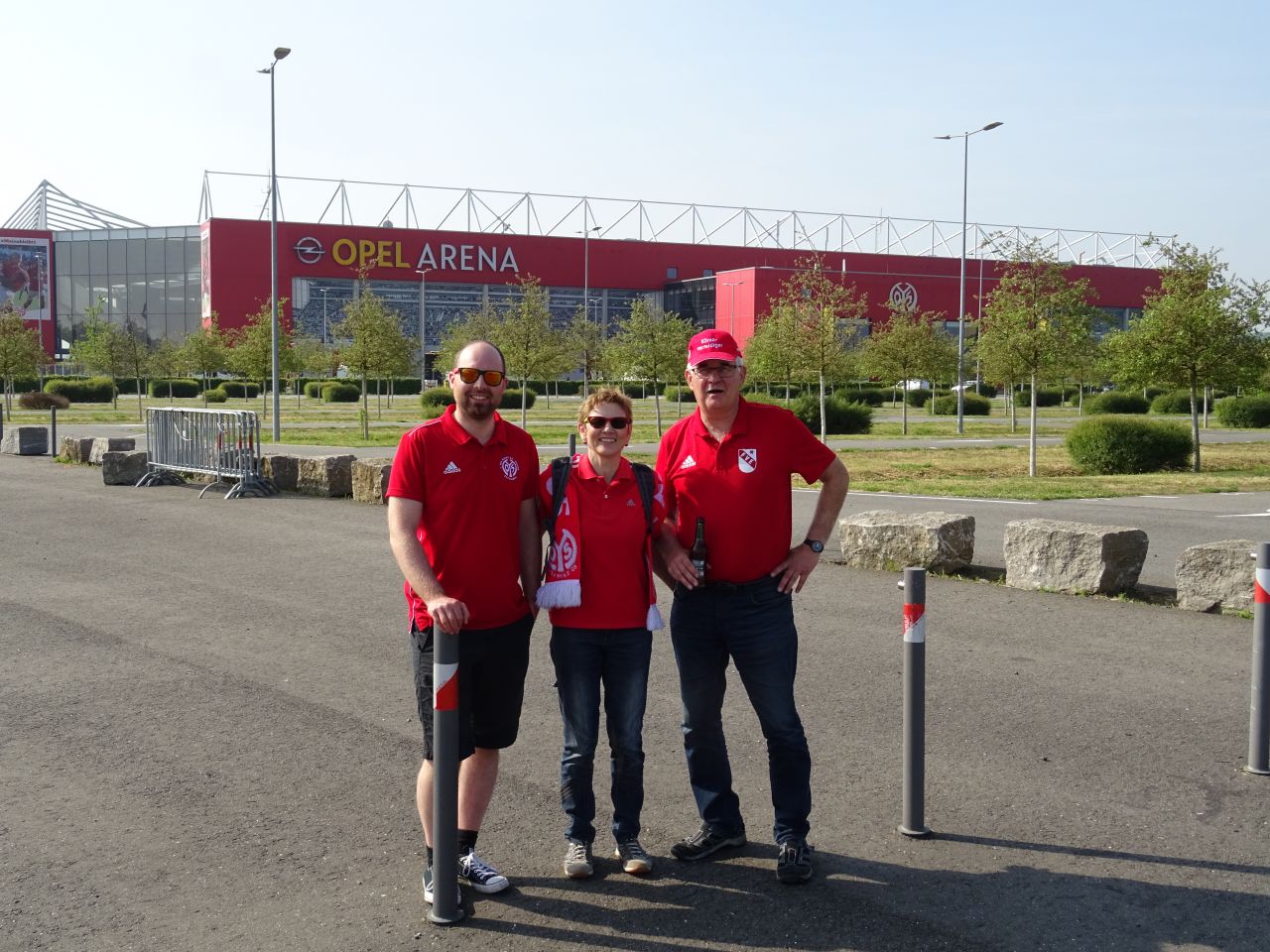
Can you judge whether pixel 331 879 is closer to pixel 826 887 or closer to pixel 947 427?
pixel 826 887

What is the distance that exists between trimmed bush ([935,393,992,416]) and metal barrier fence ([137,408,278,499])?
→ 33713 mm

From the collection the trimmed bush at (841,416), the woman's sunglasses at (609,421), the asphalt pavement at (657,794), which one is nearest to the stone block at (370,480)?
the asphalt pavement at (657,794)

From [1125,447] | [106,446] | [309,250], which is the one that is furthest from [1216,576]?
[309,250]

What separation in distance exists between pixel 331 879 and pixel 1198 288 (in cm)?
2199

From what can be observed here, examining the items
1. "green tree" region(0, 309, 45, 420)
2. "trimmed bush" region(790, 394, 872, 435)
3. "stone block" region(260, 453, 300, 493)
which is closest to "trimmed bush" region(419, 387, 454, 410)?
"green tree" region(0, 309, 45, 420)

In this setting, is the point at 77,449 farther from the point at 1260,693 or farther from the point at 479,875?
the point at 1260,693

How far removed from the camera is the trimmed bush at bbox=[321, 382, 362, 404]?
55381mm

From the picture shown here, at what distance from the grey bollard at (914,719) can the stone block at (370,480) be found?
11.5m

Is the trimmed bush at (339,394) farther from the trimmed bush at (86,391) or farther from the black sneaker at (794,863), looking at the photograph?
the black sneaker at (794,863)

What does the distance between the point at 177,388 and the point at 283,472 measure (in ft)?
148

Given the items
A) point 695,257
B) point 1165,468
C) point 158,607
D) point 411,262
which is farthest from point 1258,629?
point 695,257

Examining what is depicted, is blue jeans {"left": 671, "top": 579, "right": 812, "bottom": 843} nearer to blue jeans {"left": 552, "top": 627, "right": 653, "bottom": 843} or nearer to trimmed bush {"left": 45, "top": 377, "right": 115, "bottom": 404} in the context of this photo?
blue jeans {"left": 552, "top": 627, "right": 653, "bottom": 843}

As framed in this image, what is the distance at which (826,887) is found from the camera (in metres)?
4.14

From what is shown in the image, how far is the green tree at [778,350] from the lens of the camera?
95.7 ft
